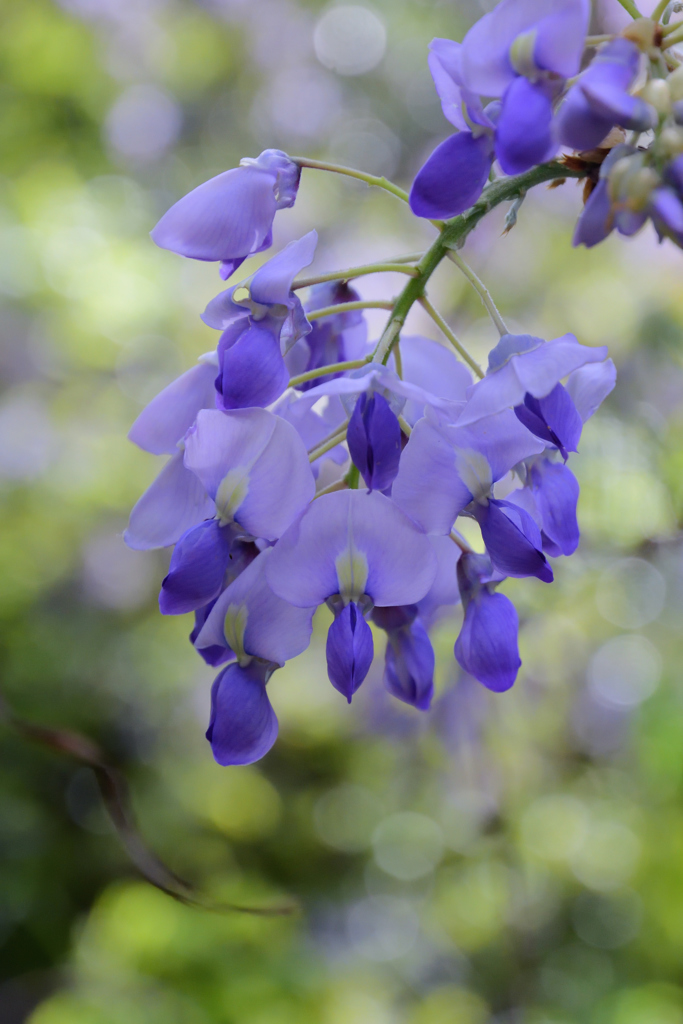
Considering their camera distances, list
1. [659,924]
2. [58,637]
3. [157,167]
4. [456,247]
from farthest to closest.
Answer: [157,167] → [58,637] → [659,924] → [456,247]

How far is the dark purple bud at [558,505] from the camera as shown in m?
0.44

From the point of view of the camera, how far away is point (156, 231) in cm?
43

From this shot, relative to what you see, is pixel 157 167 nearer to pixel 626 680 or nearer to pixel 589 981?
pixel 626 680

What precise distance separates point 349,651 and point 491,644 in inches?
3.5

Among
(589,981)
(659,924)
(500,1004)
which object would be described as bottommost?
(500,1004)

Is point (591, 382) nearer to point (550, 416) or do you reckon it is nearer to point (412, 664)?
point (550, 416)

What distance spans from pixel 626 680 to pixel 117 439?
1.40 m

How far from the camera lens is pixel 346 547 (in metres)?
0.42

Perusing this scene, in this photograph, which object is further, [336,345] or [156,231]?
[336,345]

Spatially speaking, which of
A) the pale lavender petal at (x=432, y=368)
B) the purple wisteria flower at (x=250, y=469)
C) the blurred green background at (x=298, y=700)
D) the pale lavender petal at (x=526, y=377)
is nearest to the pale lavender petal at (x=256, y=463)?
the purple wisteria flower at (x=250, y=469)

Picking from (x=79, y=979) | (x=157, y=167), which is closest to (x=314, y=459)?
(x=79, y=979)

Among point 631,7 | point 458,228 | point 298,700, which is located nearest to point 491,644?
point 458,228

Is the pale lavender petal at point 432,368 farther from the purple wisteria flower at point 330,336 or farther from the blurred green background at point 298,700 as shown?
the blurred green background at point 298,700

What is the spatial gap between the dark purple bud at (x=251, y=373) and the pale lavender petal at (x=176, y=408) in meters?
0.09
